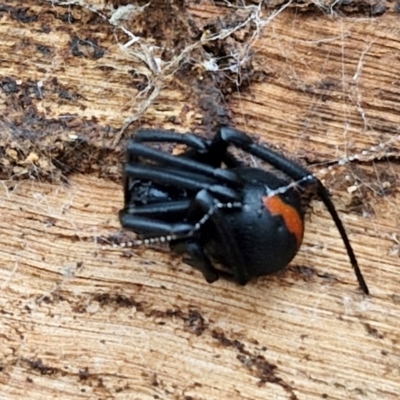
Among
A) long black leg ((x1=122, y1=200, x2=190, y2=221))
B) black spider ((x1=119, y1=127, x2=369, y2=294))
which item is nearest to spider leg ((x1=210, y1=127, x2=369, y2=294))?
black spider ((x1=119, y1=127, x2=369, y2=294))

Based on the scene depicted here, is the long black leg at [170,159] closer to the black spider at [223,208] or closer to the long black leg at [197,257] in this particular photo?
the black spider at [223,208]

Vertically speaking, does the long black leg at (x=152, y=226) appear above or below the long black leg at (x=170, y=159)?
below

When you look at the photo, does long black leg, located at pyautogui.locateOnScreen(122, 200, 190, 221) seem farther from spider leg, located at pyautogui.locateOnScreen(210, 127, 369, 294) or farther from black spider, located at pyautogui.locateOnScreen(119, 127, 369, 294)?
spider leg, located at pyautogui.locateOnScreen(210, 127, 369, 294)

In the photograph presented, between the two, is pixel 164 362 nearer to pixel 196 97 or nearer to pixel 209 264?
pixel 209 264

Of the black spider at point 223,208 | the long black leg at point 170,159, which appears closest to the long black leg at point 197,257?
the black spider at point 223,208

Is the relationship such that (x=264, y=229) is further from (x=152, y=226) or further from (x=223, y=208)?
(x=152, y=226)

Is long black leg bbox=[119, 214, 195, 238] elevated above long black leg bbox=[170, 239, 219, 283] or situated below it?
above
